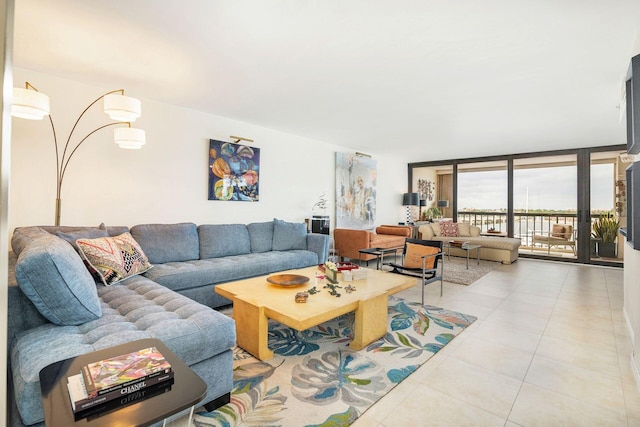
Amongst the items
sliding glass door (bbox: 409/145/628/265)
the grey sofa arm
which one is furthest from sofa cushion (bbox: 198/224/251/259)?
sliding glass door (bbox: 409/145/628/265)

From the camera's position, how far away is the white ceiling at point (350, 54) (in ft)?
6.85

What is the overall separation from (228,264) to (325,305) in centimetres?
166

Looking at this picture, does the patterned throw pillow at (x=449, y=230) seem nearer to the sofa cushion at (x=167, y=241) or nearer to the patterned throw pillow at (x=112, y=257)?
the sofa cushion at (x=167, y=241)

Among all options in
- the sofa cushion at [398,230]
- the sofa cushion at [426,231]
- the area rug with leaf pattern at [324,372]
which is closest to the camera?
the area rug with leaf pattern at [324,372]

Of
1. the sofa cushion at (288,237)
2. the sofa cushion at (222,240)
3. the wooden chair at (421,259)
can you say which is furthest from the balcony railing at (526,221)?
the sofa cushion at (222,240)

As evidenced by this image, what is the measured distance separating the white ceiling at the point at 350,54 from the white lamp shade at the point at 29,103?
1.61 ft

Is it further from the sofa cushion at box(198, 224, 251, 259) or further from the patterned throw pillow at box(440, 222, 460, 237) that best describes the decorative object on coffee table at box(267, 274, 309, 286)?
the patterned throw pillow at box(440, 222, 460, 237)

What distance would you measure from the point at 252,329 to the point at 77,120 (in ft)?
9.78

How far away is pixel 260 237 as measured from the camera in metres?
4.54

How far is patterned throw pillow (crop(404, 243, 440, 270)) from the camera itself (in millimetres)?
3822

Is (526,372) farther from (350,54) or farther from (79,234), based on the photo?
(79,234)

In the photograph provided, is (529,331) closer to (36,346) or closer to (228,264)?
(228,264)

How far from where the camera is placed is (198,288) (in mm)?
3230

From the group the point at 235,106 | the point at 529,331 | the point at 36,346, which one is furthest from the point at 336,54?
the point at 529,331
